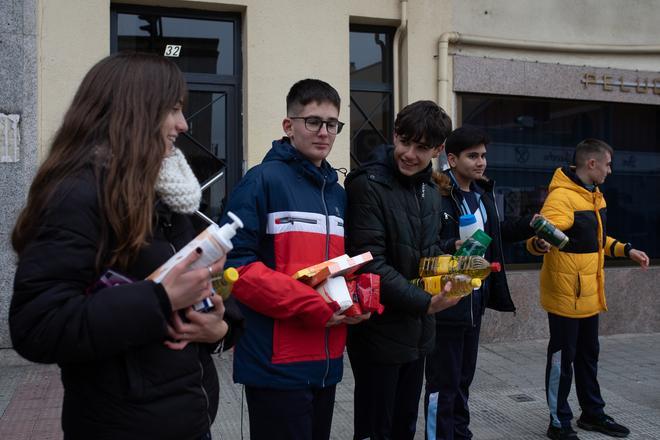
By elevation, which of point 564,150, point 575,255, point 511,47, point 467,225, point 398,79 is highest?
point 511,47

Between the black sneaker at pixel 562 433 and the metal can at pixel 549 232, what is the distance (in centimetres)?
→ 130

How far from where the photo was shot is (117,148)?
5.57ft

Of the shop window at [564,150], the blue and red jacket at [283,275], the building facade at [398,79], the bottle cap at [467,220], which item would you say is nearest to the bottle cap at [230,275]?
the blue and red jacket at [283,275]

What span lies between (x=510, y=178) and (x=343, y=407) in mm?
3838

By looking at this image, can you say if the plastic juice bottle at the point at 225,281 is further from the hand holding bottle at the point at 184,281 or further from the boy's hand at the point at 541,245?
the boy's hand at the point at 541,245

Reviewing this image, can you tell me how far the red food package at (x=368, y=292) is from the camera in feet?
8.60

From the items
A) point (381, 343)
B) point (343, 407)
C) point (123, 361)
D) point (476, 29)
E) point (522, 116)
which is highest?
point (476, 29)

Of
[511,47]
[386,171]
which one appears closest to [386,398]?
[386,171]

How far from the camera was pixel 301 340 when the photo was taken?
8.60 feet

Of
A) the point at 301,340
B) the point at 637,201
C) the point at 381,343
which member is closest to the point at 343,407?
the point at 381,343

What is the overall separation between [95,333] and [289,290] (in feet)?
3.24

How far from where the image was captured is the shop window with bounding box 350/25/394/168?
278 inches

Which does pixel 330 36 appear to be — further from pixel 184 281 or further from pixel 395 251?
pixel 184 281

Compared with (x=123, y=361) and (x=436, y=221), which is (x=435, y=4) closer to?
(x=436, y=221)
